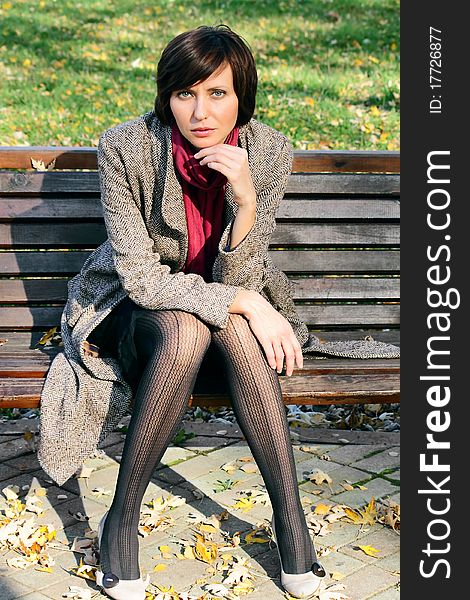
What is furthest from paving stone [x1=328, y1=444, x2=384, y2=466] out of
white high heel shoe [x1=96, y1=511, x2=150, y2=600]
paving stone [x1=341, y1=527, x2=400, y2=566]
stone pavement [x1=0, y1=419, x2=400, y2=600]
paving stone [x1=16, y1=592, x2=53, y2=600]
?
paving stone [x1=16, y1=592, x2=53, y2=600]

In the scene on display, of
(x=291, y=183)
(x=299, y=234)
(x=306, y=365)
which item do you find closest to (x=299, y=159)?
(x=291, y=183)

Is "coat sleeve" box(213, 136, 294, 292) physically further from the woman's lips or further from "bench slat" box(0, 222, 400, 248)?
"bench slat" box(0, 222, 400, 248)

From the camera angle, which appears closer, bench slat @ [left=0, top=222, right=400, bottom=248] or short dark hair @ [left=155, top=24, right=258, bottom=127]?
short dark hair @ [left=155, top=24, right=258, bottom=127]

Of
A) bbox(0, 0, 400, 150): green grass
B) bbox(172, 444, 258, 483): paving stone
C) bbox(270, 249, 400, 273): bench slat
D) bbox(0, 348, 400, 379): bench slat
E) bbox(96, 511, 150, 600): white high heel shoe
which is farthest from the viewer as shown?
bbox(0, 0, 400, 150): green grass

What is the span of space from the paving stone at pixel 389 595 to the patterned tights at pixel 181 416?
22 cm

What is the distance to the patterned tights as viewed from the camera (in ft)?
10.2

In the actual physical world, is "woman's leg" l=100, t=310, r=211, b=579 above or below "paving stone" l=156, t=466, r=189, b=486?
above

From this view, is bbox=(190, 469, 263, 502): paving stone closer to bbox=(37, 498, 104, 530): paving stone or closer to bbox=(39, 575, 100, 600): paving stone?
bbox=(37, 498, 104, 530): paving stone

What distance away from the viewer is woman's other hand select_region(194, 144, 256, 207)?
3.35 meters

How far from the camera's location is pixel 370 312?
4.17m

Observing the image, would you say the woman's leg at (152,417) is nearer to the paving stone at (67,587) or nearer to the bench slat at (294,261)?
the paving stone at (67,587)

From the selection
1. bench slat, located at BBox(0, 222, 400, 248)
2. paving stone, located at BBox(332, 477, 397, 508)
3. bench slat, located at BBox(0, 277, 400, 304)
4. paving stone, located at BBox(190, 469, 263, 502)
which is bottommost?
paving stone, located at BBox(332, 477, 397, 508)

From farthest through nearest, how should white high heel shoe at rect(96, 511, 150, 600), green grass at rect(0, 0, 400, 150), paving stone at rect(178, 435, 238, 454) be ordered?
green grass at rect(0, 0, 400, 150)
paving stone at rect(178, 435, 238, 454)
white high heel shoe at rect(96, 511, 150, 600)

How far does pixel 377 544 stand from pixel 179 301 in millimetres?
1034
